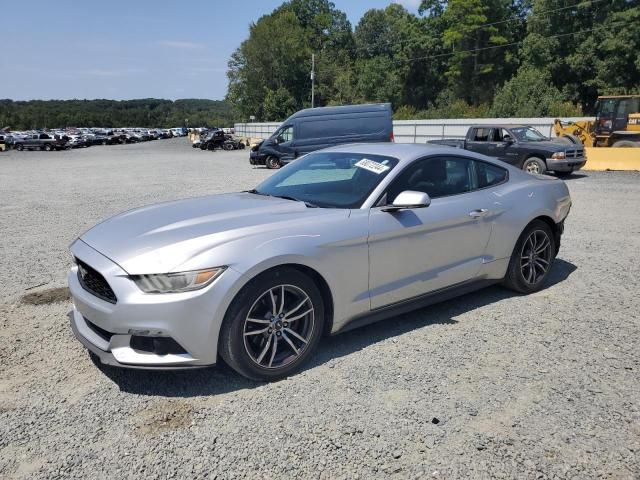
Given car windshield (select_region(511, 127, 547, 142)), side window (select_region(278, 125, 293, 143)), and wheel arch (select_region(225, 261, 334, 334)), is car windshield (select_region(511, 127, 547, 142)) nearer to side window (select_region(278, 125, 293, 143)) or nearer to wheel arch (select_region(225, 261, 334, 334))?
side window (select_region(278, 125, 293, 143))

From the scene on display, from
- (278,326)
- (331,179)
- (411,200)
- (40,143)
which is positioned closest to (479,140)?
(331,179)

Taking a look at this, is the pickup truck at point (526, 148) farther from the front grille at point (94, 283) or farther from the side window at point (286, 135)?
the front grille at point (94, 283)

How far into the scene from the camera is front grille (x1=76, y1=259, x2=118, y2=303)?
298 cm

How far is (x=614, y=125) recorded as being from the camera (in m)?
20.1

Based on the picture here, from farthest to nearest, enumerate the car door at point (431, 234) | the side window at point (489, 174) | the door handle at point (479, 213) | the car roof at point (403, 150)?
the side window at point (489, 174), the door handle at point (479, 213), the car roof at point (403, 150), the car door at point (431, 234)

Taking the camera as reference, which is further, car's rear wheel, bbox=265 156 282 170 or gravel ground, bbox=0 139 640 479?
car's rear wheel, bbox=265 156 282 170

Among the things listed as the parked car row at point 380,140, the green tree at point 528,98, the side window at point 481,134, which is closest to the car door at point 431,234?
the parked car row at point 380,140

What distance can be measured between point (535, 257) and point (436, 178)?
4.78 ft

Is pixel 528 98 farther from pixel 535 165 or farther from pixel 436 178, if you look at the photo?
pixel 436 178

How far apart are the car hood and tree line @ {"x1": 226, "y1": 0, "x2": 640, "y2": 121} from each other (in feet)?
123

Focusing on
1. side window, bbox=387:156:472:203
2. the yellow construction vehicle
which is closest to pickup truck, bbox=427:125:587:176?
the yellow construction vehicle

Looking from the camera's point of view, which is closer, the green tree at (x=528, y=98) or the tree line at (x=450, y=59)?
the green tree at (x=528, y=98)

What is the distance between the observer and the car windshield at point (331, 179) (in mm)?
3793

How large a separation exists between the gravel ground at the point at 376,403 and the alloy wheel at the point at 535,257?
7.8 inches
